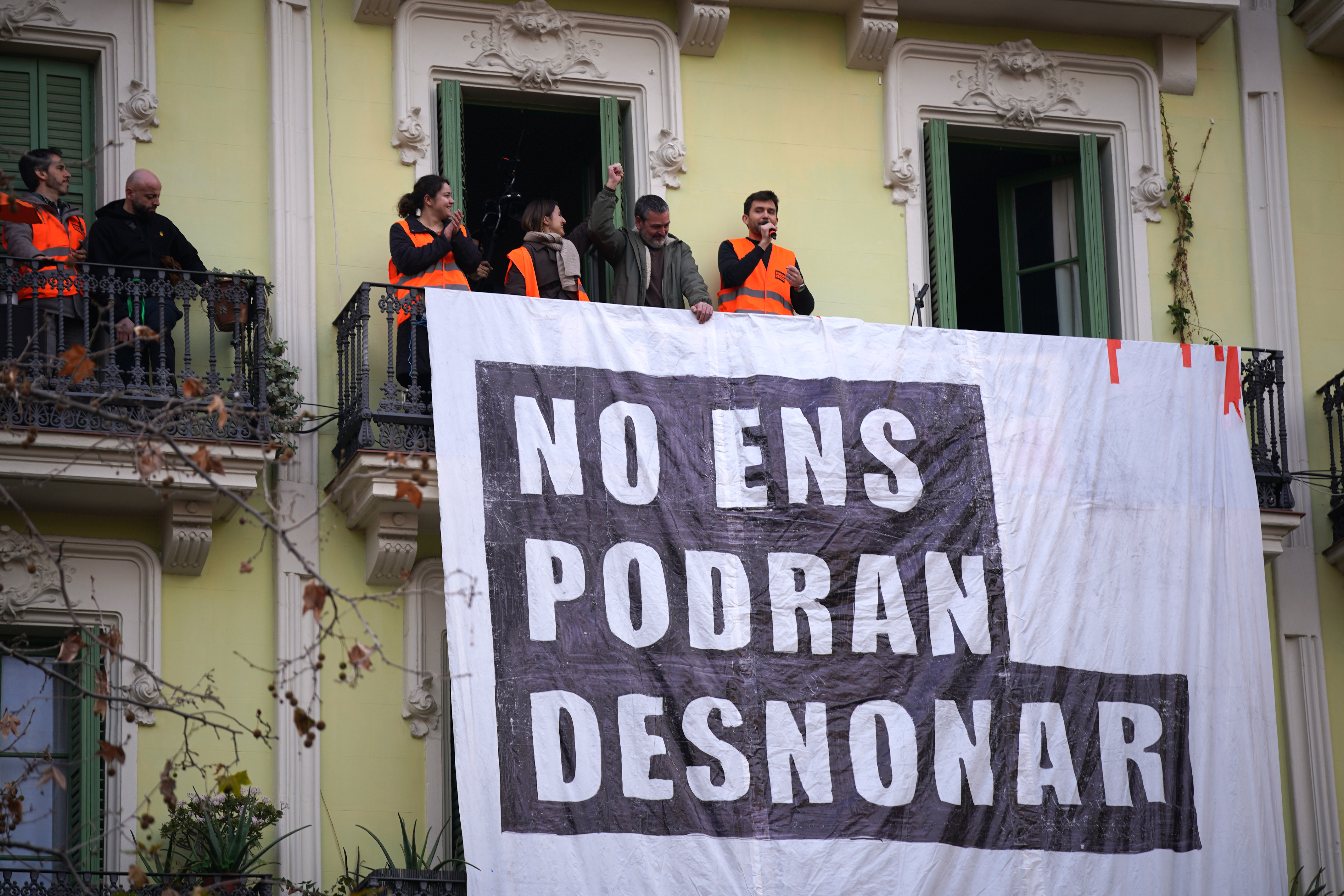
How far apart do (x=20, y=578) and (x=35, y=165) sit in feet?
7.48

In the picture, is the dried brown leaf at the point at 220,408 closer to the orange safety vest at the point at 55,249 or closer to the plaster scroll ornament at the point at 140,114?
the orange safety vest at the point at 55,249

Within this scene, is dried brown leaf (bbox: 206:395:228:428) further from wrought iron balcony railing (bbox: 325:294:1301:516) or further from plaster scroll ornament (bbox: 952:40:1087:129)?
plaster scroll ornament (bbox: 952:40:1087:129)

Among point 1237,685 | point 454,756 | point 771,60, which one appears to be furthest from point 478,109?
point 1237,685

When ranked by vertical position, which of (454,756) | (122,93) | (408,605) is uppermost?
(122,93)

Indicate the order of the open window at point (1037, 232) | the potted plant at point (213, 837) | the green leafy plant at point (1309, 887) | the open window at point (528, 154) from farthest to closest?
the open window at point (1037, 232) → the open window at point (528, 154) → the green leafy plant at point (1309, 887) → the potted plant at point (213, 837)

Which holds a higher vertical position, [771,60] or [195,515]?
[771,60]

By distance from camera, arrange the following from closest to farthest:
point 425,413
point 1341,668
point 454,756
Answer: point 454,756 → point 425,413 → point 1341,668

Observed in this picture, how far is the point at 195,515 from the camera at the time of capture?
40.8ft

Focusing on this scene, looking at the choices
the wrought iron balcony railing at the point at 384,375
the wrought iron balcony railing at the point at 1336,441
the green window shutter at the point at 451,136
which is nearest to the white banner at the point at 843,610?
the wrought iron balcony railing at the point at 384,375

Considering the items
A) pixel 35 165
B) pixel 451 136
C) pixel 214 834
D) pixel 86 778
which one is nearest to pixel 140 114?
pixel 35 165

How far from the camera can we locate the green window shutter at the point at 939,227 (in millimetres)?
14422

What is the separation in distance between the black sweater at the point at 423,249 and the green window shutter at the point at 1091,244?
4143 millimetres

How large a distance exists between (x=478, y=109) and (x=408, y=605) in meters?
3.60

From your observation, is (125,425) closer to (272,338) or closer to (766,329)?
(272,338)
